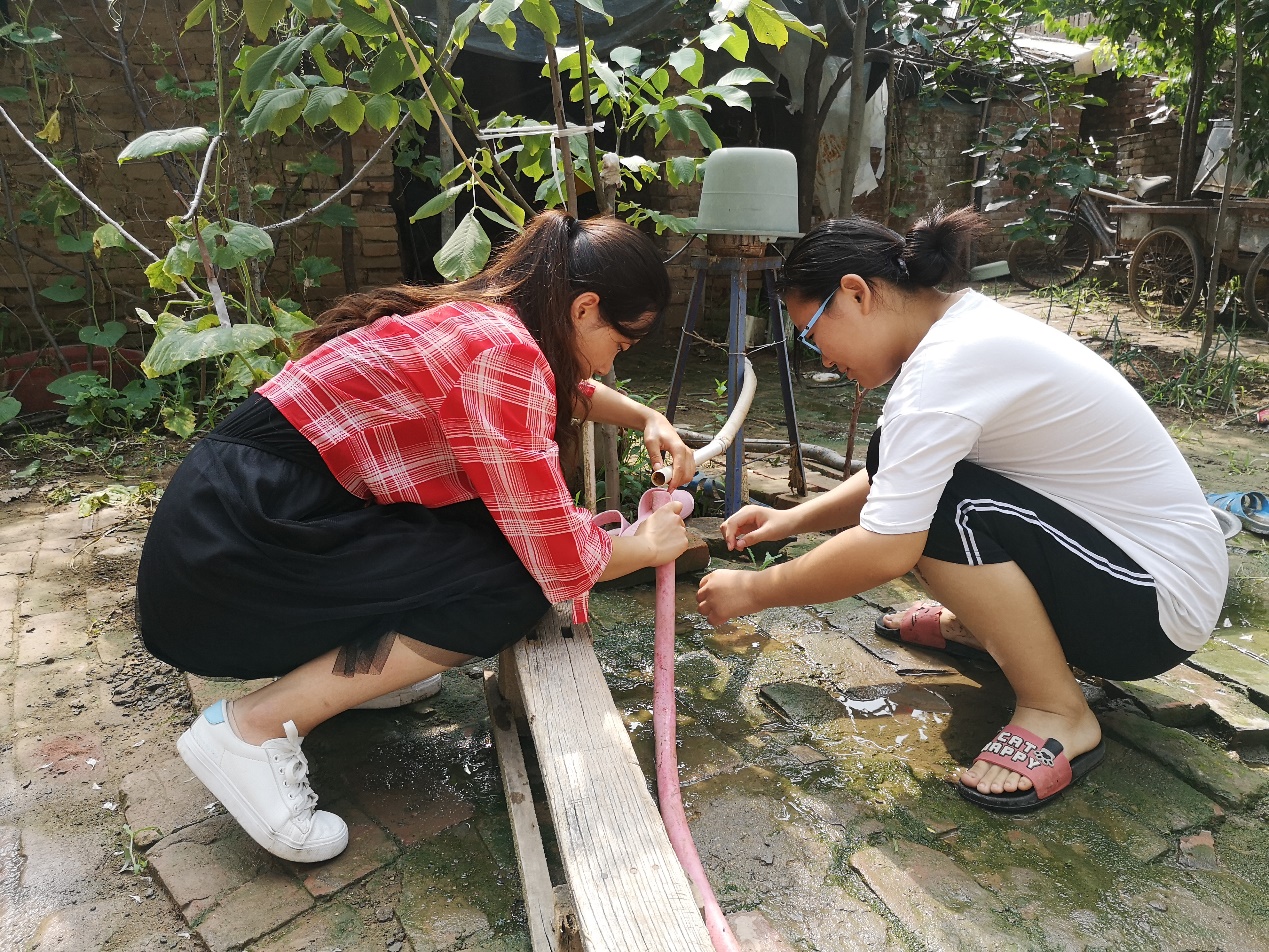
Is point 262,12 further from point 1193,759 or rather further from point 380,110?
point 1193,759

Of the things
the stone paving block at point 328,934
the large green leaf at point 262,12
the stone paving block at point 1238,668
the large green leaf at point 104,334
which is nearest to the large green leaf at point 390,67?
the large green leaf at point 262,12

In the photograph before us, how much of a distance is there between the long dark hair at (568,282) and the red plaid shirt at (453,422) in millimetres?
59

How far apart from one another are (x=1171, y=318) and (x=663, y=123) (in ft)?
24.3

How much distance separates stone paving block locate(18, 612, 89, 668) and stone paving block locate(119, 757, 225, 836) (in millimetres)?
729

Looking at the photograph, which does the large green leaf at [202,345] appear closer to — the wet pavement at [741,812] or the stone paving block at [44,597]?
the wet pavement at [741,812]

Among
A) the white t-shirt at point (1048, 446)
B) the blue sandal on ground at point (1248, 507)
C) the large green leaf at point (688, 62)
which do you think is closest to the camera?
the white t-shirt at point (1048, 446)

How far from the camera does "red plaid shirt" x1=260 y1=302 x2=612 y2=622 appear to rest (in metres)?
1.70

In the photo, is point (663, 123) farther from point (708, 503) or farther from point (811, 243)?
point (708, 503)

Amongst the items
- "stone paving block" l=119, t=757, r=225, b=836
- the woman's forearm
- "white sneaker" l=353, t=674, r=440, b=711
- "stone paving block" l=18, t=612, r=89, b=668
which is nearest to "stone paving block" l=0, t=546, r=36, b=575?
"stone paving block" l=18, t=612, r=89, b=668

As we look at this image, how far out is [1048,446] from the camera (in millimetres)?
1946

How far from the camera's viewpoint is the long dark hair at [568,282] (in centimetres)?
180

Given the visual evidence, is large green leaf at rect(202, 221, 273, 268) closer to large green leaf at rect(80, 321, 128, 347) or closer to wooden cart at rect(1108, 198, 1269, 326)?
large green leaf at rect(80, 321, 128, 347)

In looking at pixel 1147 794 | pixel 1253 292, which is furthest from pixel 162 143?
pixel 1253 292

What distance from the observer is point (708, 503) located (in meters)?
3.45
